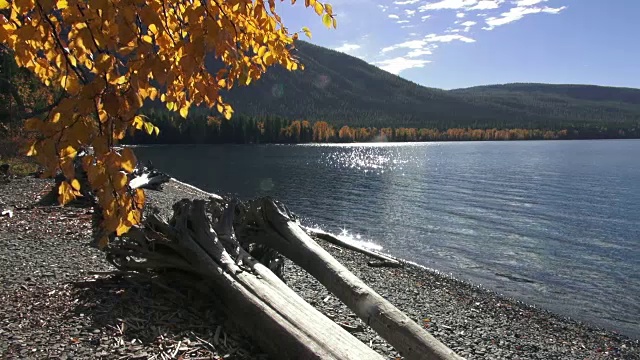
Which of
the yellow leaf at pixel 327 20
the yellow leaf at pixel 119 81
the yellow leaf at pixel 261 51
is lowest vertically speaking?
the yellow leaf at pixel 119 81

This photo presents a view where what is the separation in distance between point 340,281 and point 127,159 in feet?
23.5

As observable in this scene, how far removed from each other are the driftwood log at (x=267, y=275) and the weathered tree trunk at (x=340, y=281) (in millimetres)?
16

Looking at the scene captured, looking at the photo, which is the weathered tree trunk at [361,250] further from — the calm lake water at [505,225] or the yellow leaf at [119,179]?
the yellow leaf at [119,179]

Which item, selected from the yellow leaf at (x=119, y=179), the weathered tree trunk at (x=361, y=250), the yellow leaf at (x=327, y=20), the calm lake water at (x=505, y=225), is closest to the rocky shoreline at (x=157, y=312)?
the weathered tree trunk at (x=361, y=250)

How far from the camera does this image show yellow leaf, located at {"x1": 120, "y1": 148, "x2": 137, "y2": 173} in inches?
94.2

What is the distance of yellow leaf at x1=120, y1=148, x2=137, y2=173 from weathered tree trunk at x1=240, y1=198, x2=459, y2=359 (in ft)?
19.9

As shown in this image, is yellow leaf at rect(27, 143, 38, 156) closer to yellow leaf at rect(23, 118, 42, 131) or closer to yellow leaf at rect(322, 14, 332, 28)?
yellow leaf at rect(23, 118, 42, 131)

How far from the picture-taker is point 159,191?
34.2 m

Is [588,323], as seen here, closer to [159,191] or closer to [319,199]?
[159,191]

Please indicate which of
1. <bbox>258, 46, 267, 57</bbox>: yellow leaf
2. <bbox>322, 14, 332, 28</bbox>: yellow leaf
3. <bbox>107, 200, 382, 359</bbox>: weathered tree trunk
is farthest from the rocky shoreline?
<bbox>322, 14, 332, 28</bbox>: yellow leaf

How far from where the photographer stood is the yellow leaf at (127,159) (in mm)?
2393

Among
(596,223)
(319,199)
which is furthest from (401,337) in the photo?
(319,199)

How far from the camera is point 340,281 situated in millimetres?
9102

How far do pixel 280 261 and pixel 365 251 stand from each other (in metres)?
13.3
